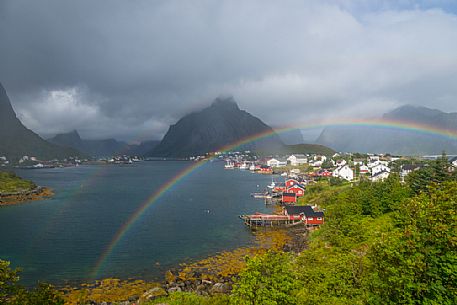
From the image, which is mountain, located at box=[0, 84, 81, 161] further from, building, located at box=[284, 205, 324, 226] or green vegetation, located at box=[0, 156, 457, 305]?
green vegetation, located at box=[0, 156, 457, 305]

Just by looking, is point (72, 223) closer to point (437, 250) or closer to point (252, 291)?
point (252, 291)

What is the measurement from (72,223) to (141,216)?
824cm

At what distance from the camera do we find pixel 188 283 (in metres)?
20.0

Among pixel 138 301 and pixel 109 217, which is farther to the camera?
pixel 109 217

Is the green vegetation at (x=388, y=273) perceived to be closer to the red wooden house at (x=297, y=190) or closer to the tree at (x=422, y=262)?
the tree at (x=422, y=262)

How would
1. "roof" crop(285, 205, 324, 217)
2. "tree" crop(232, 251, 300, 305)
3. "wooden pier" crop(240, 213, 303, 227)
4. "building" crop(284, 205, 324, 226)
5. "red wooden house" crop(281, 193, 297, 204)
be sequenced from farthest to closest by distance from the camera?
"red wooden house" crop(281, 193, 297, 204)
"wooden pier" crop(240, 213, 303, 227)
"roof" crop(285, 205, 324, 217)
"building" crop(284, 205, 324, 226)
"tree" crop(232, 251, 300, 305)

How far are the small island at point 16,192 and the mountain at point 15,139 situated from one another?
10685cm

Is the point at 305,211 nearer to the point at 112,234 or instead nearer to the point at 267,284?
the point at 112,234

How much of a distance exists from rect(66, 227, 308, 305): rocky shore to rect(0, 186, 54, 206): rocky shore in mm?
38552

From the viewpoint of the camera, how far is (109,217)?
40.2 meters

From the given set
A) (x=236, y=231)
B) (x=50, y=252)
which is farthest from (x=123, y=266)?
(x=236, y=231)

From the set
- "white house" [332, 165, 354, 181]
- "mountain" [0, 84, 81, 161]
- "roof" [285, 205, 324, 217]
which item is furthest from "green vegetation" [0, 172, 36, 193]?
"mountain" [0, 84, 81, 161]

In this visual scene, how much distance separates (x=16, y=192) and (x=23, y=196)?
2549mm

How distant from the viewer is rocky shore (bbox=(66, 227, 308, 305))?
1810 cm
